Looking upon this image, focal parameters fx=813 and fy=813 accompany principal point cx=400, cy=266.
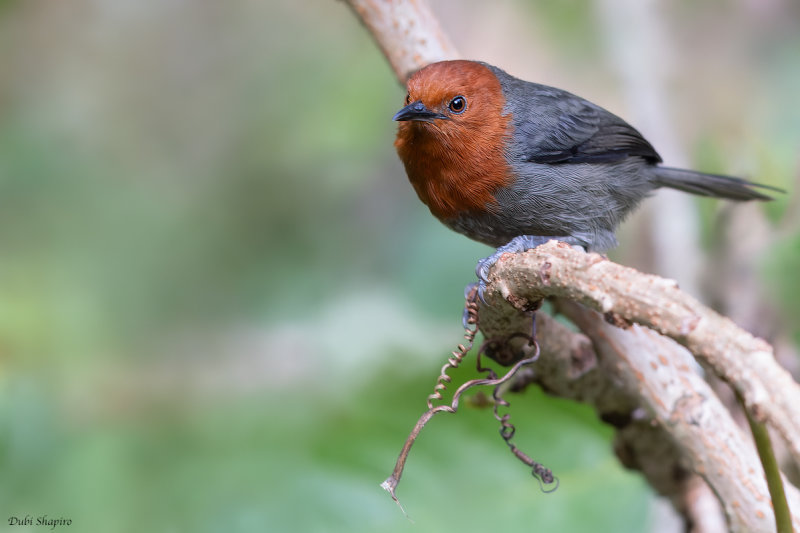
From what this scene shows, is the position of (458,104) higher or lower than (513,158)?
higher

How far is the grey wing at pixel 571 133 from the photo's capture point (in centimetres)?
328

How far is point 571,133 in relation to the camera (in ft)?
11.0

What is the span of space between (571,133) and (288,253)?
257cm

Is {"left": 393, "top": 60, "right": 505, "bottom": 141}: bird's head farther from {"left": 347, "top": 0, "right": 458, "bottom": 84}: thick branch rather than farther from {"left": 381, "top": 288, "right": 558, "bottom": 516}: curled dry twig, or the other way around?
{"left": 381, "top": 288, "right": 558, "bottom": 516}: curled dry twig

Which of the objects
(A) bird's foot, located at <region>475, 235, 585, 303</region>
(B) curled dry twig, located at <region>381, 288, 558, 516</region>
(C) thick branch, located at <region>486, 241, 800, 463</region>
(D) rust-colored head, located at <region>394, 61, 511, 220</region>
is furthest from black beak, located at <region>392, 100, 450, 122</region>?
(C) thick branch, located at <region>486, 241, 800, 463</region>

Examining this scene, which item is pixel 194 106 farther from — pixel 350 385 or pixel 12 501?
pixel 12 501

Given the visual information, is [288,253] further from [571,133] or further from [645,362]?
[645,362]

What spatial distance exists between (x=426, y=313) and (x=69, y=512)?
75.6 inches

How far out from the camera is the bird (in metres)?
3.12

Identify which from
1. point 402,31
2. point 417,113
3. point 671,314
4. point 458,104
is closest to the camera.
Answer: point 671,314

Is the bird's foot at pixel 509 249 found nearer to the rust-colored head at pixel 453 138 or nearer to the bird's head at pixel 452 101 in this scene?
the rust-colored head at pixel 453 138

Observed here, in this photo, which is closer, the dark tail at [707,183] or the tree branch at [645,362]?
the tree branch at [645,362]

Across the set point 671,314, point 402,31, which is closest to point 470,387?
point 671,314

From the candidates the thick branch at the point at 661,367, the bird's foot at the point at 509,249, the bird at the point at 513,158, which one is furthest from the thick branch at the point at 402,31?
the thick branch at the point at 661,367
